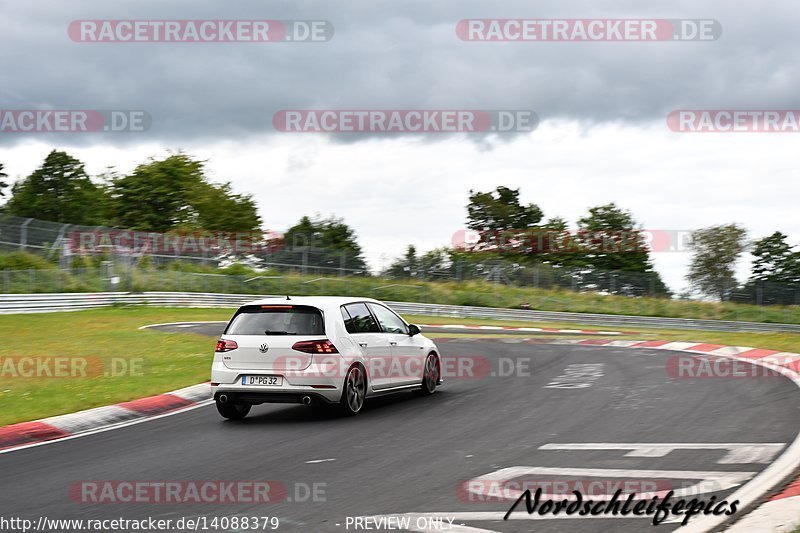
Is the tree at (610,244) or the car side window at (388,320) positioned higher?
the tree at (610,244)

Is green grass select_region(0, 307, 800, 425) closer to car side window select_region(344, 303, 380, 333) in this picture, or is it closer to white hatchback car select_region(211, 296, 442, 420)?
white hatchback car select_region(211, 296, 442, 420)

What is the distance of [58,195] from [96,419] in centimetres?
9936

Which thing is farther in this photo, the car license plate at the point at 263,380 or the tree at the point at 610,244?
the tree at the point at 610,244

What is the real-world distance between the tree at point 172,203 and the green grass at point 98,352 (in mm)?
45434

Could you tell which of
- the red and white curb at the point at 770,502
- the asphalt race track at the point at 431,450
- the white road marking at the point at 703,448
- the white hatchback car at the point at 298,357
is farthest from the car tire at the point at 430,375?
the red and white curb at the point at 770,502

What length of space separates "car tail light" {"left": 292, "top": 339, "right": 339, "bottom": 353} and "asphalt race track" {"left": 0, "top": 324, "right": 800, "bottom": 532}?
868 mm

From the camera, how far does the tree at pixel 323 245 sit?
1889 inches

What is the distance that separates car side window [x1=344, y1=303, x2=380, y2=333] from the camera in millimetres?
11680

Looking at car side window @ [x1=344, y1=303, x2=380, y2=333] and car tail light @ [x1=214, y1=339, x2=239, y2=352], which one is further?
Result: car side window @ [x1=344, y1=303, x2=380, y2=333]

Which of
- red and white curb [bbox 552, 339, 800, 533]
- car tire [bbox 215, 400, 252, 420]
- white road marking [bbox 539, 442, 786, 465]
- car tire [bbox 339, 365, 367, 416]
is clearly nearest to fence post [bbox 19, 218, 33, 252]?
car tire [bbox 215, 400, 252, 420]

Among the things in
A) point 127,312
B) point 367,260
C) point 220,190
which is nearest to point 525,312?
point 367,260

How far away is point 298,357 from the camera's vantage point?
1085 cm

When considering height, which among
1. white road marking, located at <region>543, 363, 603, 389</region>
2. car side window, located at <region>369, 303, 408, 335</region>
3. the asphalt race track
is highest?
car side window, located at <region>369, 303, 408, 335</region>

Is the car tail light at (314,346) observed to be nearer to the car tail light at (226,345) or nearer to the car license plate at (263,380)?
the car license plate at (263,380)
